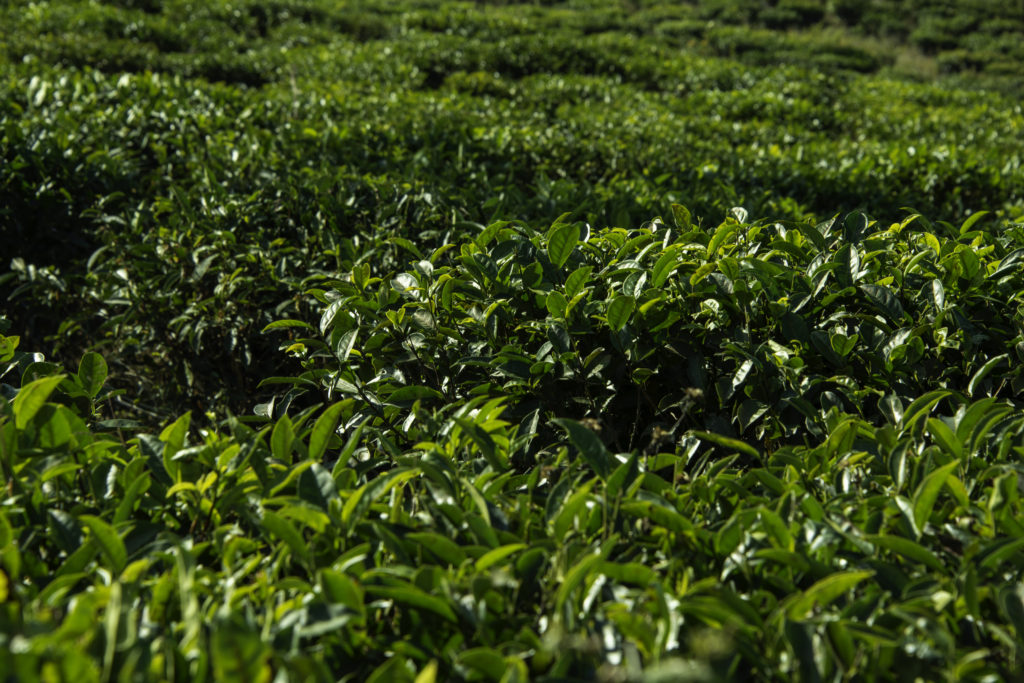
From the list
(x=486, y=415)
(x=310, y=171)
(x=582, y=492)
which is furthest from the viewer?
(x=310, y=171)

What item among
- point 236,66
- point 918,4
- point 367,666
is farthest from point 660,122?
point 918,4

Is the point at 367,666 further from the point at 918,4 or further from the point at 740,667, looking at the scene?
the point at 918,4

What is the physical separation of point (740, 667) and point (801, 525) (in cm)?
36

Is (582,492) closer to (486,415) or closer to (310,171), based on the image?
(486,415)

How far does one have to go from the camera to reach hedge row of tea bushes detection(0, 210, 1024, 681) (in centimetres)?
118

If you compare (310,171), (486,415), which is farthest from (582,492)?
(310,171)

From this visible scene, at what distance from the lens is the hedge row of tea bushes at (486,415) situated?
123cm

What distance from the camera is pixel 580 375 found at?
7.41 ft

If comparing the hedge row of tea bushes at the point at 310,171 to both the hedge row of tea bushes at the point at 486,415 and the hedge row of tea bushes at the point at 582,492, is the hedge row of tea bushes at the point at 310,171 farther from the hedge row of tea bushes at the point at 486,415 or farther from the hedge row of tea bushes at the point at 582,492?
the hedge row of tea bushes at the point at 582,492

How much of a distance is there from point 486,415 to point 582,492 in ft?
1.71

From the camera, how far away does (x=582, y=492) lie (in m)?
1.44

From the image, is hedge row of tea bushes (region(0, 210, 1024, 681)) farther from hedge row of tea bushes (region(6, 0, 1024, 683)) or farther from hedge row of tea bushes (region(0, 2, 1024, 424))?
hedge row of tea bushes (region(0, 2, 1024, 424))

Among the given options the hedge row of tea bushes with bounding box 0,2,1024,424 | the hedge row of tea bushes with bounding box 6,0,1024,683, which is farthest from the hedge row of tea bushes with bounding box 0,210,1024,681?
the hedge row of tea bushes with bounding box 0,2,1024,424

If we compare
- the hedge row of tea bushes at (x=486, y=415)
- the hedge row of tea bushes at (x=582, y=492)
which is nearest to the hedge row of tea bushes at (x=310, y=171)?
the hedge row of tea bushes at (x=486, y=415)
